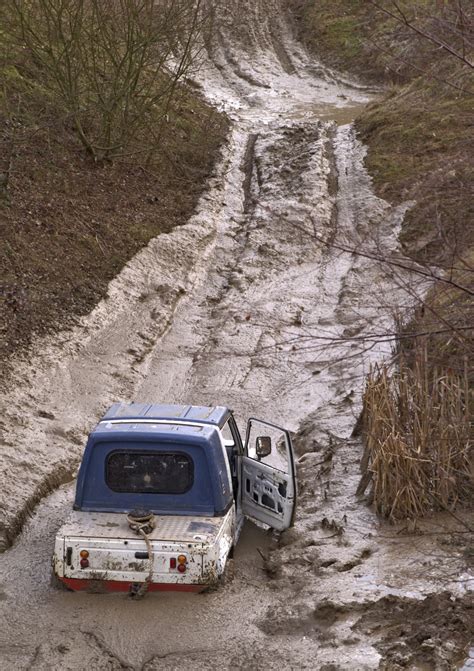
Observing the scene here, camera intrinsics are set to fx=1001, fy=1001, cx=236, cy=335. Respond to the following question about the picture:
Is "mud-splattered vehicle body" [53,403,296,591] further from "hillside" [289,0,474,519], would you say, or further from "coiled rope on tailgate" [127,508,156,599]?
"hillside" [289,0,474,519]

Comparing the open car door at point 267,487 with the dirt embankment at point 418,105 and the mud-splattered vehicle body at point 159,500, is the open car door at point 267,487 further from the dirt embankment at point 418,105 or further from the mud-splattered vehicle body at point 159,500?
the dirt embankment at point 418,105

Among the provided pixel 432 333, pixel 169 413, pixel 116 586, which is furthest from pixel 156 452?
pixel 432 333

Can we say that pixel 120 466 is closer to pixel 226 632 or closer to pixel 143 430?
pixel 143 430

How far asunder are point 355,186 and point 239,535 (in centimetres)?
1345

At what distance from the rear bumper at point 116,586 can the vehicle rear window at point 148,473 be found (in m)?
0.84

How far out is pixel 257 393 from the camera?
14375 millimetres

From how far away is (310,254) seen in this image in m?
19.1

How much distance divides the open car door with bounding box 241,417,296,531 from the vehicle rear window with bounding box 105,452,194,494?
87cm

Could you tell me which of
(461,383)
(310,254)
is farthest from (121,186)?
(461,383)

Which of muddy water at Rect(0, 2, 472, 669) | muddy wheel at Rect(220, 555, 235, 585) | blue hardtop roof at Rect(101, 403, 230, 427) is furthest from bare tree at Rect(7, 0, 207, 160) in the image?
muddy wheel at Rect(220, 555, 235, 585)

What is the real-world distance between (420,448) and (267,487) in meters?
1.64

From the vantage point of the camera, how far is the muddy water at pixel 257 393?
8.19 m

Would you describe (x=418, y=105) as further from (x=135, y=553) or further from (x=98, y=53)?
(x=135, y=553)

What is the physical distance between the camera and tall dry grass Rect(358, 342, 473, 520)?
396 inches
